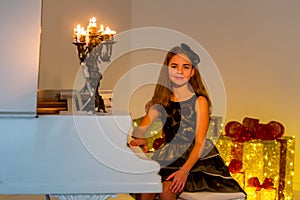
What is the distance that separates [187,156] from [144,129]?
364mm

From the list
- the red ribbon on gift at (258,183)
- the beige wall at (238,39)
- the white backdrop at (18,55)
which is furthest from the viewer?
the beige wall at (238,39)

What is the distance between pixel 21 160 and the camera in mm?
1691

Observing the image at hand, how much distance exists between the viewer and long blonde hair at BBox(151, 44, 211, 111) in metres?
2.33

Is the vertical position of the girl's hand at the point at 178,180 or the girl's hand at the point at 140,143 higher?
the girl's hand at the point at 140,143

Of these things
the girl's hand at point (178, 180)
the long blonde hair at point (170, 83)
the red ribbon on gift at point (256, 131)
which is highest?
the long blonde hair at point (170, 83)

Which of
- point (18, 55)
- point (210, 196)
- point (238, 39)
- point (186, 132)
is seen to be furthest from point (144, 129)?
point (238, 39)

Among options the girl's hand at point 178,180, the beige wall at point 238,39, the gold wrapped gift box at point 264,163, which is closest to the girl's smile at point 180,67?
the girl's hand at point 178,180

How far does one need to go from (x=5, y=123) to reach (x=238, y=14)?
104 inches

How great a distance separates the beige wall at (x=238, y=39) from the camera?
12.6ft

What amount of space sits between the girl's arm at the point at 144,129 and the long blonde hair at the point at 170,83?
0.08m

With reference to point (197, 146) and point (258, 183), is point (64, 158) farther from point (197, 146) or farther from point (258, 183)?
point (258, 183)

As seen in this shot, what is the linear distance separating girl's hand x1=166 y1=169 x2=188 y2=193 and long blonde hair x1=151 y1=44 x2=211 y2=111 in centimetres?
37

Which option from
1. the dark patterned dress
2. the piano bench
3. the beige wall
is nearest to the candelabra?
the dark patterned dress

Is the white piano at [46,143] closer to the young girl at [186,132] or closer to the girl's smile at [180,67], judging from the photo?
the young girl at [186,132]
